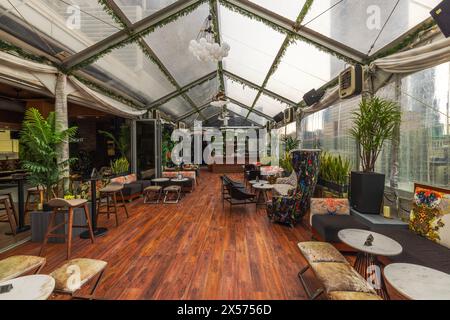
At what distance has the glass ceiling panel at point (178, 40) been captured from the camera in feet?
15.3

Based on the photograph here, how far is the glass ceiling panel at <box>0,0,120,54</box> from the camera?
9.56 ft

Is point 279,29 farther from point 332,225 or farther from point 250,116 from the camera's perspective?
point 250,116

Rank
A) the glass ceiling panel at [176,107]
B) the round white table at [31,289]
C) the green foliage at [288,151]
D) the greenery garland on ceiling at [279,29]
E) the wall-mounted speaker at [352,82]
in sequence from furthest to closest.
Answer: the glass ceiling panel at [176,107] → the green foliage at [288,151] → the greenery garland on ceiling at [279,29] → the wall-mounted speaker at [352,82] → the round white table at [31,289]

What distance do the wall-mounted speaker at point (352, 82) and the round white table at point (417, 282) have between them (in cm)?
290

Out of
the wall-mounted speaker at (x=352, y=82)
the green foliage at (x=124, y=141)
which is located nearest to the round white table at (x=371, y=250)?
the wall-mounted speaker at (x=352, y=82)

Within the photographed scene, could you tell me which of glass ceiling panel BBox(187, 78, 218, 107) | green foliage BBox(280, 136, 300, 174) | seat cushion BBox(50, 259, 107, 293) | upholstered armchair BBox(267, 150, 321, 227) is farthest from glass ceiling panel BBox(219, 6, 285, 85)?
seat cushion BBox(50, 259, 107, 293)

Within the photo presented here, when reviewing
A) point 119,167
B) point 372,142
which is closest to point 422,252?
point 372,142

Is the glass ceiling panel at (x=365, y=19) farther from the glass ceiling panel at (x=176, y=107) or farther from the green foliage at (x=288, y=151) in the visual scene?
the glass ceiling panel at (x=176, y=107)

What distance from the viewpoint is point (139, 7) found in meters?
3.82

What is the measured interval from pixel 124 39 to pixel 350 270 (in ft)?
16.8

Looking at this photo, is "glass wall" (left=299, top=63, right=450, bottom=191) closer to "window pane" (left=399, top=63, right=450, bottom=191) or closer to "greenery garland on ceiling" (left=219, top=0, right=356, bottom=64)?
"window pane" (left=399, top=63, right=450, bottom=191)

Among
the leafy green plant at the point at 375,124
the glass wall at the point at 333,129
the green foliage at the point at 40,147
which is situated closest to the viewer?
the leafy green plant at the point at 375,124

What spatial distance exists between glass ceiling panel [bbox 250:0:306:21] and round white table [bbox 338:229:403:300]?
363 cm
